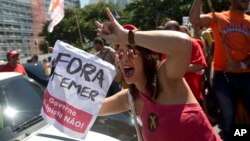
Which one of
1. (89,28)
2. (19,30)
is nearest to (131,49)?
(89,28)

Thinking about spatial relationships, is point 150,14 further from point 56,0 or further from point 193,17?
point 193,17

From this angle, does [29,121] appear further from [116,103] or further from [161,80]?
[161,80]

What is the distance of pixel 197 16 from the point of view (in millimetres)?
4594

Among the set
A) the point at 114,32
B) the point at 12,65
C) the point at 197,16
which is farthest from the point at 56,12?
the point at 114,32

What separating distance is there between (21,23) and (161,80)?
372 ft

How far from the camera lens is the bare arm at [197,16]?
4566mm

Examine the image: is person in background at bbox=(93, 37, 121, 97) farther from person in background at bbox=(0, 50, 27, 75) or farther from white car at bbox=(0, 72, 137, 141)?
white car at bbox=(0, 72, 137, 141)

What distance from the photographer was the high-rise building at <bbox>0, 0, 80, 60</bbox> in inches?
3995

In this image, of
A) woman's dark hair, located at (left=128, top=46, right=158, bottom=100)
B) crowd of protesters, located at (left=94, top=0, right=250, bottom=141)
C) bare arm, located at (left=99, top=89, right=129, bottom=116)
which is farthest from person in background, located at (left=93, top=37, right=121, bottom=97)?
woman's dark hair, located at (left=128, top=46, right=158, bottom=100)

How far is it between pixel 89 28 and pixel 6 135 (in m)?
78.4

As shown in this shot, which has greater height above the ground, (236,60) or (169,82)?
(169,82)

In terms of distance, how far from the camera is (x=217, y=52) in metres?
4.80

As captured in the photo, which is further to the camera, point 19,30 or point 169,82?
point 19,30

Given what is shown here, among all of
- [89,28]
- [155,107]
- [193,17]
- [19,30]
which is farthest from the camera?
[19,30]
